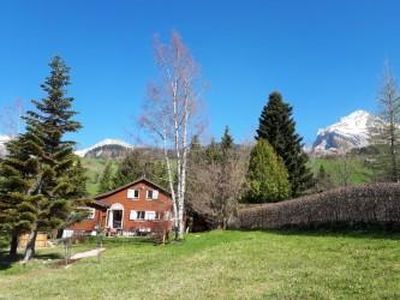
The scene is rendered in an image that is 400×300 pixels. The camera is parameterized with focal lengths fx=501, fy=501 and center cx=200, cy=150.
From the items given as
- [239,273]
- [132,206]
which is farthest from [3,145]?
[132,206]

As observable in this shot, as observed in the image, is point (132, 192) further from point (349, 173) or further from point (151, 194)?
point (349, 173)

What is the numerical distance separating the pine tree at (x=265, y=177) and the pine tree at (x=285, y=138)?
4.32 metres

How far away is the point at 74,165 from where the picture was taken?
27422 millimetres

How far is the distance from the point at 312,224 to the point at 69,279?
1238 centimetres

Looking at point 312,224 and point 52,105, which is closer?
point 312,224

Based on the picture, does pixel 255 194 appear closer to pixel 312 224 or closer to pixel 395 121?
pixel 395 121

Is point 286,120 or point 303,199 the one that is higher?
point 286,120

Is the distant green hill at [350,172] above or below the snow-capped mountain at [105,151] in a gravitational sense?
below

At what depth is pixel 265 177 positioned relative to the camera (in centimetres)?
4244

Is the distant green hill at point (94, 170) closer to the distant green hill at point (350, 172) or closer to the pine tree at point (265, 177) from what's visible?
the distant green hill at point (350, 172)

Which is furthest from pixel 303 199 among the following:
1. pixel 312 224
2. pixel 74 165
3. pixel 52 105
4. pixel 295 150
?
pixel 295 150

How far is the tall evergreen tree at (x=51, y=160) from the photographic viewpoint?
25.3 metres

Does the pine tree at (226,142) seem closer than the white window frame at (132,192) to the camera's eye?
Yes

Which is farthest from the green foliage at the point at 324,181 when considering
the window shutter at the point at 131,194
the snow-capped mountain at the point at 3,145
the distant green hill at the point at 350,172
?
the snow-capped mountain at the point at 3,145
